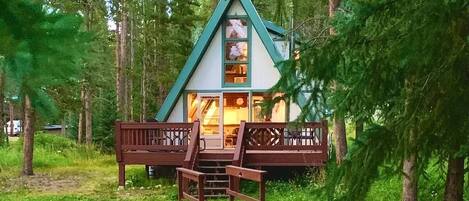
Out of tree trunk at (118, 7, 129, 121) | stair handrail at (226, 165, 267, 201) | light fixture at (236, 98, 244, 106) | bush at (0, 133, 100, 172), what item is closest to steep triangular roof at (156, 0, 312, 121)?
light fixture at (236, 98, 244, 106)

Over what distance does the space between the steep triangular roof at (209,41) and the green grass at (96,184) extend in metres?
2.31

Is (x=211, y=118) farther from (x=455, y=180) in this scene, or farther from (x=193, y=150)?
(x=455, y=180)

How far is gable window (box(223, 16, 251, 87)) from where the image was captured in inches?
703

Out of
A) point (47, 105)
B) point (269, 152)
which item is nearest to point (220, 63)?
point (269, 152)

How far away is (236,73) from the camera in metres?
18.2

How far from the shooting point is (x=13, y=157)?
21.9 metres

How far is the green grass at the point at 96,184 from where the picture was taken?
12657 millimetres

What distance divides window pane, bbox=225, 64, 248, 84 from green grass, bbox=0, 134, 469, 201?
3.65m

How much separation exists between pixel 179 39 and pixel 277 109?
377 inches

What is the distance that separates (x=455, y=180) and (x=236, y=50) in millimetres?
13419

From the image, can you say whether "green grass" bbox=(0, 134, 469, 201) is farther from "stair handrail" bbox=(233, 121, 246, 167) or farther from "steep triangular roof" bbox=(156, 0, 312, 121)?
"steep triangular roof" bbox=(156, 0, 312, 121)

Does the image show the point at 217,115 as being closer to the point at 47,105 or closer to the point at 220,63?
the point at 220,63

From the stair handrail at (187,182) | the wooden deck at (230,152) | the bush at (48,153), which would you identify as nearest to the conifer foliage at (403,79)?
the stair handrail at (187,182)

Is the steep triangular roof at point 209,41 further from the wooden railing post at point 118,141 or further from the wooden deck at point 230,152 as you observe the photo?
the wooden railing post at point 118,141
